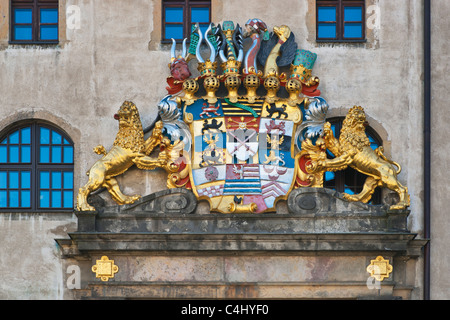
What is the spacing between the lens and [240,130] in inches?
990

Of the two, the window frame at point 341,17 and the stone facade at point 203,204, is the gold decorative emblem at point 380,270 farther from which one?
the window frame at point 341,17

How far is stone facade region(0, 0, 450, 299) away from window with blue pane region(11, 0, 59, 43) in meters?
0.22

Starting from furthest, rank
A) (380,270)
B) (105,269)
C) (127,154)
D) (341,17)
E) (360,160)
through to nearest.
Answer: (341,17), (127,154), (360,160), (105,269), (380,270)

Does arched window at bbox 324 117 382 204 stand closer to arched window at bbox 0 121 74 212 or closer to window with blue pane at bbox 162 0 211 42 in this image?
window with blue pane at bbox 162 0 211 42

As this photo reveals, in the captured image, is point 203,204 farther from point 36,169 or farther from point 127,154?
point 36,169

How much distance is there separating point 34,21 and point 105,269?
5.01 meters

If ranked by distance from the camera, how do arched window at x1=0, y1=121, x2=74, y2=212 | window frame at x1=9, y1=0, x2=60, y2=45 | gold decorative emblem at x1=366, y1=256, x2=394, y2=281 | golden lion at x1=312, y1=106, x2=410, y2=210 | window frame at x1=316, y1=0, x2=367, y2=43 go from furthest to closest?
window frame at x1=9, y1=0, x2=60, y2=45 → window frame at x1=316, y1=0, x2=367, y2=43 → arched window at x1=0, y1=121, x2=74, y2=212 → golden lion at x1=312, y1=106, x2=410, y2=210 → gold decorative emblem at x1=366, y1=256, x2=394, y2=281

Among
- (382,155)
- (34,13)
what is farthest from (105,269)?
(382,155)

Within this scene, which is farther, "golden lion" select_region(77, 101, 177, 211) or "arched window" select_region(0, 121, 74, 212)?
"arched window" select_region(0, 121, 74, 212)

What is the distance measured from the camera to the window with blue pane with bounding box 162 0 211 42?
26.1 metres

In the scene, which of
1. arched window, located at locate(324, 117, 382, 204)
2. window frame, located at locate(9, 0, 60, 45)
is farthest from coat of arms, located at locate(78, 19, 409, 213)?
window frame, located at locate(9, 0, 60, 45)

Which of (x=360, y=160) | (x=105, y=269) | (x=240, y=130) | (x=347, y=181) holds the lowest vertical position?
(x=105, y=269)

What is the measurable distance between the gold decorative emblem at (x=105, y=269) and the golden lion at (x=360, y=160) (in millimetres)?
4025

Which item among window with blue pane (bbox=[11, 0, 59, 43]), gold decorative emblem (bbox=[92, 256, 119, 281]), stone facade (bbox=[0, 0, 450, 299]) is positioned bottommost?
gold decorative emblem (bbox=[92, 256, 119, 281])
